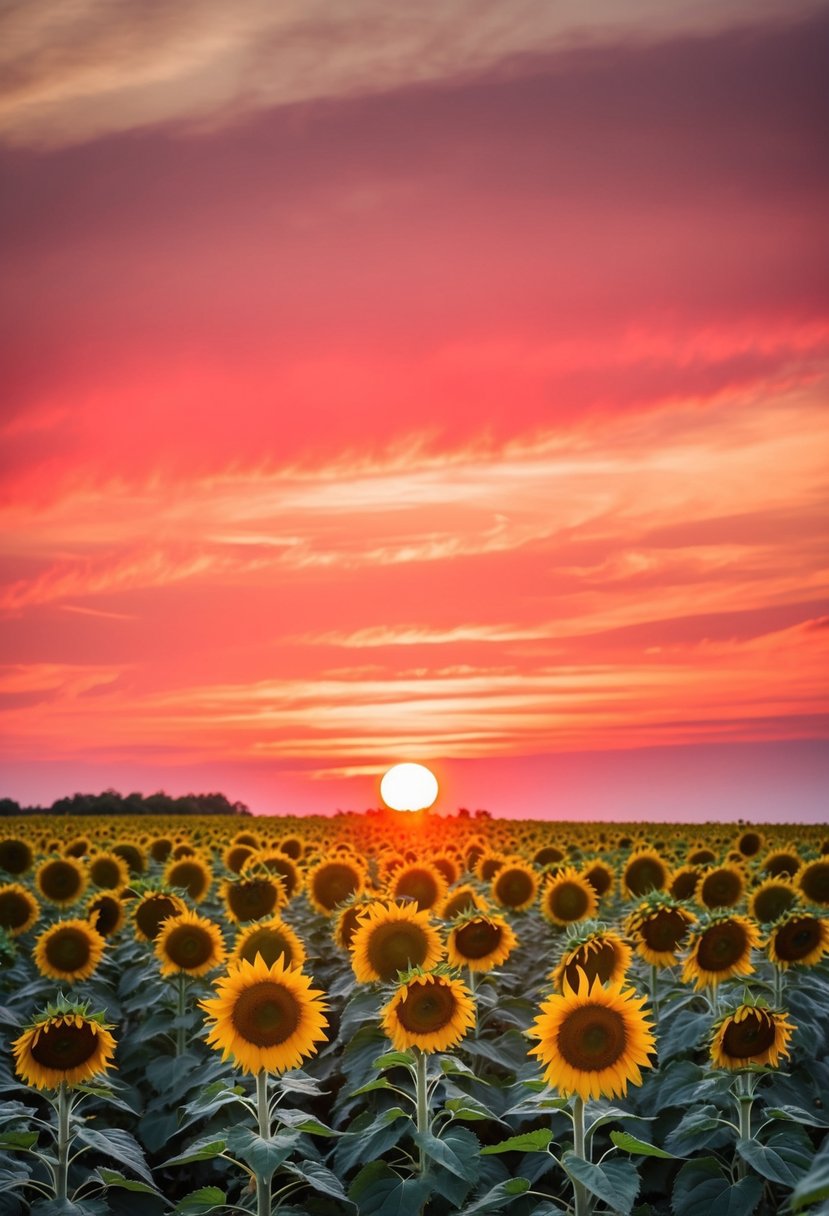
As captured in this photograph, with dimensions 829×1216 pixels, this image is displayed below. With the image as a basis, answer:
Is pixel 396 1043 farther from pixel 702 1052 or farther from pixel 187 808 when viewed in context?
pixel 187 808

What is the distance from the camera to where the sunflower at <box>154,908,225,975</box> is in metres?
13.6

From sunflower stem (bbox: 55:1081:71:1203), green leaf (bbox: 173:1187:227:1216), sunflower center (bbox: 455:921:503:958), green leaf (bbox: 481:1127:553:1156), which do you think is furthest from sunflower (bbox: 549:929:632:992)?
sunflower stem (bbox: 55:1081:71:1203)

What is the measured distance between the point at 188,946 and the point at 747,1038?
625cm

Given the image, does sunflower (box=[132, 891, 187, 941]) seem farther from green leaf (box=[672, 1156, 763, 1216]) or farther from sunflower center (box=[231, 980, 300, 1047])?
green leaf (box=[672, 1156, 763, 1216])

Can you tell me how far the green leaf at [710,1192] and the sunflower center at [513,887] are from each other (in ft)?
30.4

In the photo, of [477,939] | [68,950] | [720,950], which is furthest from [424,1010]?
[68,950]

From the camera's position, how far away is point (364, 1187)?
29.2ft

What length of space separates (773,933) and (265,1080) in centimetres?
567

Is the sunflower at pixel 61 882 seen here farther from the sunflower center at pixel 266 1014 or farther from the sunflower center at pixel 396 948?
the sunflower center at pixel 266 1014

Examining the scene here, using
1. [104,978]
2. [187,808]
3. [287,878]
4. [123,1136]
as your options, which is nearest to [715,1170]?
[123,1136]

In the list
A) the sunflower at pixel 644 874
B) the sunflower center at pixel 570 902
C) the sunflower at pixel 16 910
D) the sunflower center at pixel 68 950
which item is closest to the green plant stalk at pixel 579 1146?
the sunflower center at pixel 68 950

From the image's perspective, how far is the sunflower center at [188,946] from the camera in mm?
13602

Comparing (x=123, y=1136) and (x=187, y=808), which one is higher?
(x=187, y=808)

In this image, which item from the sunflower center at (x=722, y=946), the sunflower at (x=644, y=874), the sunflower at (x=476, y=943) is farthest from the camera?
the sunflower at (x=644, y=874)
